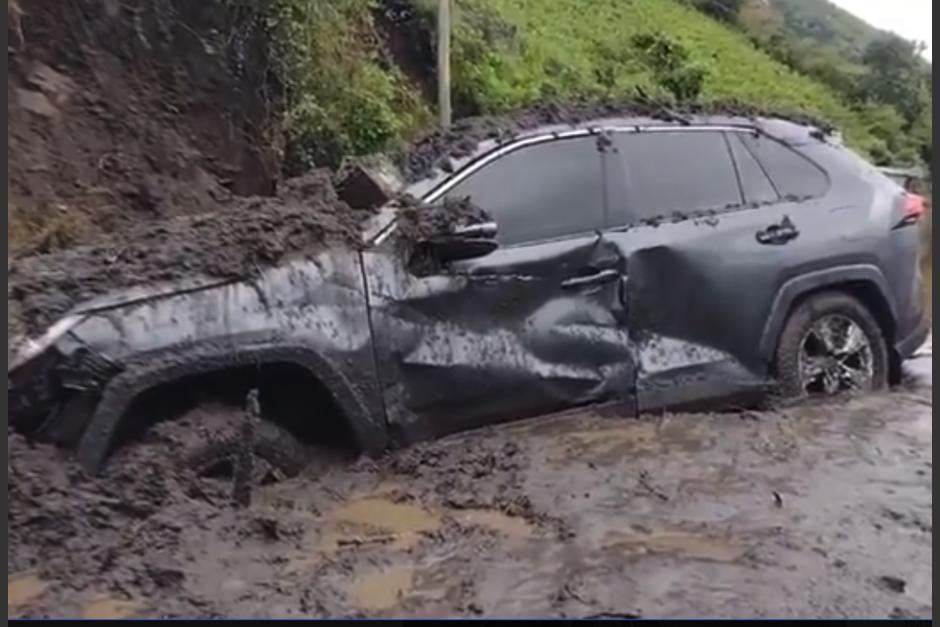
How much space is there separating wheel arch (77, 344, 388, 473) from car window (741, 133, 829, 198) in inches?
95.9

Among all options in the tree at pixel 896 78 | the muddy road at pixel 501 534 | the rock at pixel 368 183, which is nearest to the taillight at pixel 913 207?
the muddy road at pixel 501 534

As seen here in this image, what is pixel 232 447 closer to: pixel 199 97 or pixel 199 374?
pixel 199 374

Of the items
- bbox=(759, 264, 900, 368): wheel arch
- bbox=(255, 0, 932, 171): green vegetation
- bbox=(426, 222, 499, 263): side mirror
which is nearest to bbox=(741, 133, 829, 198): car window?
bbox=(759, 264, 900, 368): wheel arch

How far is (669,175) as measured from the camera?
218 inches

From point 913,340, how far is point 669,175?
5.19 feet

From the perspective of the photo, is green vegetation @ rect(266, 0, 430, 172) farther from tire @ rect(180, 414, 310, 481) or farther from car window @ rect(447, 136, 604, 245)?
tire @ rect(180, 414, 310, 481)

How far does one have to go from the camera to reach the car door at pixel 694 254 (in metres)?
5.22

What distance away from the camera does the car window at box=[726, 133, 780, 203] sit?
5.71 meters

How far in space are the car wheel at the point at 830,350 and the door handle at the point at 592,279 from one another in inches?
38.1

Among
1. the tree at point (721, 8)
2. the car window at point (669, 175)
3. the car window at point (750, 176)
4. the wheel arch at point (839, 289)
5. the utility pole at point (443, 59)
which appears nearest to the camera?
the car window at point (669, 175)

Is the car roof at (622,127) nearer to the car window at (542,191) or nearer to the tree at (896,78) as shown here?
the car window at (542,191)

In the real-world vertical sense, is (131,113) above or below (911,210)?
above

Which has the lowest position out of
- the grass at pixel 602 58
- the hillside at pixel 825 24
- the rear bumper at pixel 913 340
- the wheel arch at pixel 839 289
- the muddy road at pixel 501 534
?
the muddy road at pixel 501 534

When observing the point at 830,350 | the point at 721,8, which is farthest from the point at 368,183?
the point at 721,8
